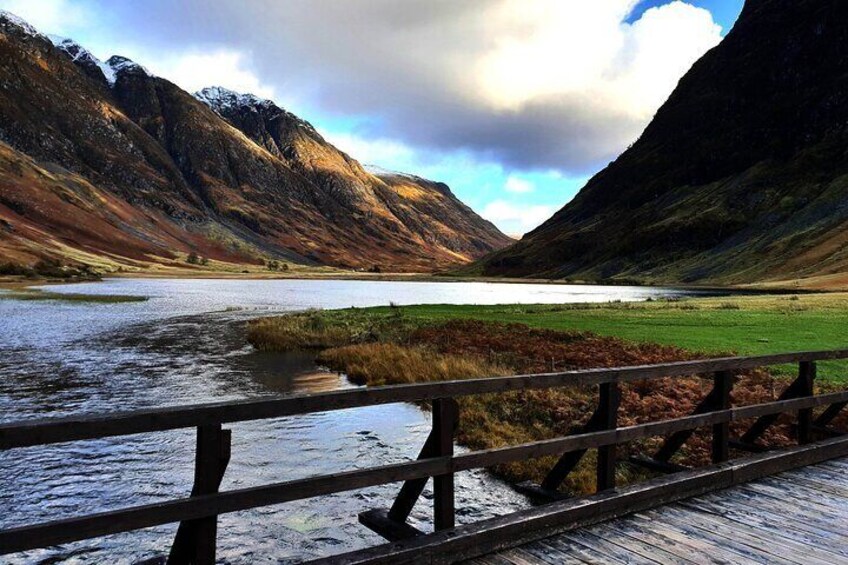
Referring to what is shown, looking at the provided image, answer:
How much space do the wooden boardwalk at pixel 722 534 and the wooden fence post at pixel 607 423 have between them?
569mm

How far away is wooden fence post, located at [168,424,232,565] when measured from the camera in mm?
5266

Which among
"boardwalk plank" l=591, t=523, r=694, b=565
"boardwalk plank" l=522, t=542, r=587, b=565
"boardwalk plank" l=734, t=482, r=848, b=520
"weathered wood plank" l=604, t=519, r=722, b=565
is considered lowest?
"boardwalk plank" l=522, t=542, r=587, b=565

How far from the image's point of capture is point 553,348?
27.3m

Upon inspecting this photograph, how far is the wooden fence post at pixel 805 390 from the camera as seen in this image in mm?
10438

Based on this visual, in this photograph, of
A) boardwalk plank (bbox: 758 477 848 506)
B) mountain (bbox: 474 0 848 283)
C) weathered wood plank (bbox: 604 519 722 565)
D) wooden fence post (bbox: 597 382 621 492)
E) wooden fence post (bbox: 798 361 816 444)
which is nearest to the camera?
weathered wood plank (bbox: 604 519 722 565)

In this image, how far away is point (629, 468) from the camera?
43.3ft

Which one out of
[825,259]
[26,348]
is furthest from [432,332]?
[825,259]

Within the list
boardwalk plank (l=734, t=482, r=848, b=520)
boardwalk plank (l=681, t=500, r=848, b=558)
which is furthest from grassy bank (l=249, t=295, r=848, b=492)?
boardwalk plank (l=734, t=482, r=848, b=520)

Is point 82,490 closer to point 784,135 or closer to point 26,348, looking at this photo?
point 26,348

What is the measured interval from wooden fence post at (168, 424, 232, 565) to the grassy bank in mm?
4953

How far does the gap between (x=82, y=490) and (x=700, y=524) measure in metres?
12.2

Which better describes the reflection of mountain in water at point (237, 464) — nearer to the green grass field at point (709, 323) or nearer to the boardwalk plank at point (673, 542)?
the boardwalk plank at point (673, 542)

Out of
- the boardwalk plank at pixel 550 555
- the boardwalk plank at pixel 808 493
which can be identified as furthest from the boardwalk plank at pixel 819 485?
the boardwalk plank at pixel 550 555

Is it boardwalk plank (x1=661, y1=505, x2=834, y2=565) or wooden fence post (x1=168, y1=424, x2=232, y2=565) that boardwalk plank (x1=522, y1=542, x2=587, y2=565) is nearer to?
boardwalk plank (x1=661, y1=505, x2=834, y2=565)
